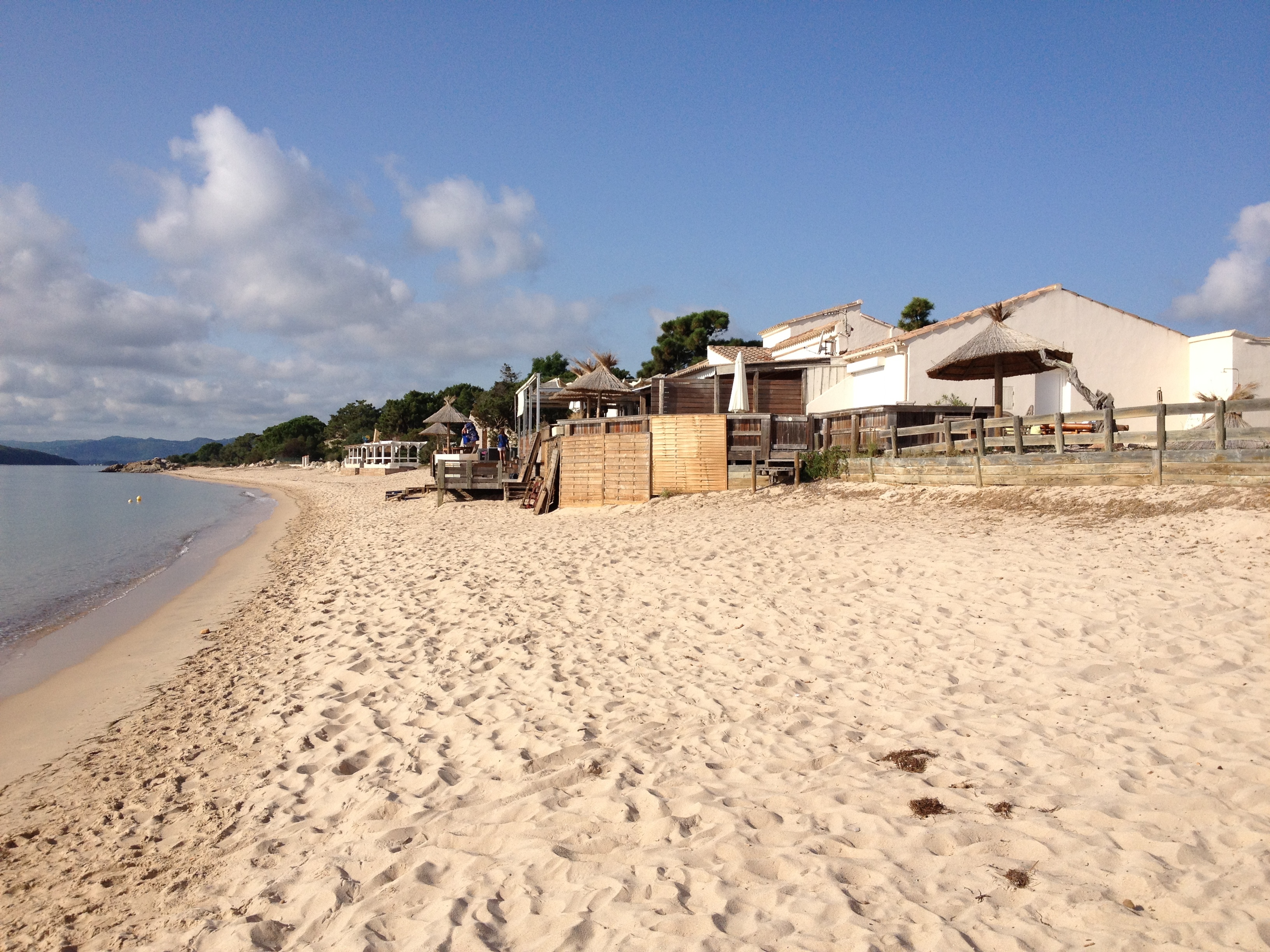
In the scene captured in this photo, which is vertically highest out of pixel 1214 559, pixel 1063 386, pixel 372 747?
pixel 1063 386

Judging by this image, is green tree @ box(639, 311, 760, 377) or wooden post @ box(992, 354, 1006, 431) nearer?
wooden post @ box(992, 354, 1006, 431)

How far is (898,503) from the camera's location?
13484 mm

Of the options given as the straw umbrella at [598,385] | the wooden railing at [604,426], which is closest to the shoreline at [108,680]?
the wooden railing at [604,426]

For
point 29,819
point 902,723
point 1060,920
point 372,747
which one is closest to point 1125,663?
point 902,723

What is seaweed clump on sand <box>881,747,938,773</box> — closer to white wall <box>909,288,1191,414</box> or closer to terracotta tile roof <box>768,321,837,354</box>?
white wall <box>909,288,1191,414</box>

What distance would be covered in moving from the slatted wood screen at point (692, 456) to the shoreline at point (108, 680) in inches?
345

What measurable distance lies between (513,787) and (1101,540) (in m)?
7.83

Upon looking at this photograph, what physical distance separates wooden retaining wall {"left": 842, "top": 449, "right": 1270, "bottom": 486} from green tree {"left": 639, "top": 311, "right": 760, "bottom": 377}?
35096 mm

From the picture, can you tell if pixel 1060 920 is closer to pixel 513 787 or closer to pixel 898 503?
pixel 513 787

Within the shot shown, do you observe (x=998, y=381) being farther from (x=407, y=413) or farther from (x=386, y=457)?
(x=407, y=413)

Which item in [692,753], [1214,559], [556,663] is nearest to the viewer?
[692,753]

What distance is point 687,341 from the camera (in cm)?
5050

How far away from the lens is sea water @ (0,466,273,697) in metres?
10.2

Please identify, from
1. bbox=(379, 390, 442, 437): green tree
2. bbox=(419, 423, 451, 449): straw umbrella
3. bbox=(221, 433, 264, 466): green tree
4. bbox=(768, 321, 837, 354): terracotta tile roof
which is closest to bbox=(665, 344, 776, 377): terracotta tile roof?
bbox=(768, 321, 837, 354): terracotta tile roof
